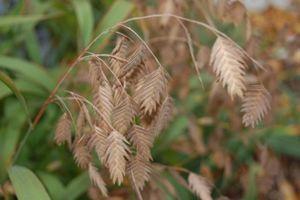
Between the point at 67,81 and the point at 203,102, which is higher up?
the point at 67,81

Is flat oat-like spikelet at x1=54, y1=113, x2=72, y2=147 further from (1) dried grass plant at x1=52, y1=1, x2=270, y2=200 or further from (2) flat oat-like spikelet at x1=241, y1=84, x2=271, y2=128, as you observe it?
(2) flat oat-like spikelet at x1=241, y1=84, x2=271, y2=128

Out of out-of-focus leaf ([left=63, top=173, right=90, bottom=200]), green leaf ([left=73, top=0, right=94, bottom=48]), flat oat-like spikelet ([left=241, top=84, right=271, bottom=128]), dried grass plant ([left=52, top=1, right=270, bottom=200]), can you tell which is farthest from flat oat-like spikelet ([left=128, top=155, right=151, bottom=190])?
green leaf ([left=73, top=0, right=94, bottom=48])

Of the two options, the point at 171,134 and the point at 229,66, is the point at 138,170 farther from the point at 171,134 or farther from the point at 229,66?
the point at 171,134

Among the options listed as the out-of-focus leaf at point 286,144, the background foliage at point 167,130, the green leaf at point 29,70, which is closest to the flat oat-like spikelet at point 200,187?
the background foliage at point 167,130

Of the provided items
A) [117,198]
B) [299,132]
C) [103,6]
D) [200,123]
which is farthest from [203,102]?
[117,198]

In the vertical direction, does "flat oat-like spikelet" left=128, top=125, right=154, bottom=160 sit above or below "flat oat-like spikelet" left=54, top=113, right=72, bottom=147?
below

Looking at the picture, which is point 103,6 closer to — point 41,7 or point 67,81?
point 41,7

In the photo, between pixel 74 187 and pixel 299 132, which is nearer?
pixel 74 187

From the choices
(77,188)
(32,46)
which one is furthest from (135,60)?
(32,46)
